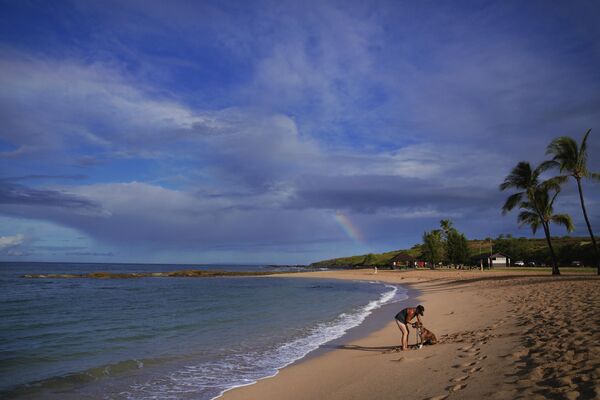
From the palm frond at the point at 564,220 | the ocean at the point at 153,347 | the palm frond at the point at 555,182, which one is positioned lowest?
the ocean at the point at 153,347

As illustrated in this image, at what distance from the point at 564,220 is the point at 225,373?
1266 inches

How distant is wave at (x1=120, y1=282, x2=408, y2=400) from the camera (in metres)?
7.95

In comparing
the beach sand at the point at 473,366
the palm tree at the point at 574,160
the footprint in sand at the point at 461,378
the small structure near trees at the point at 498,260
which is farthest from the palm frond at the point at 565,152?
the small structure near trees at the point at 498,260

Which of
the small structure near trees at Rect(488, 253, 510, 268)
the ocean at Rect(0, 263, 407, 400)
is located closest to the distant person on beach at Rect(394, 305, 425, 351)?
the ocean at Rect(0, 263, 407, 400)

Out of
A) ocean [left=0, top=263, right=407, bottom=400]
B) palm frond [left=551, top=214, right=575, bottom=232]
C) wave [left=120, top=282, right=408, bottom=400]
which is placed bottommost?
ocean [left=0, top=263, right=407, bottom=400]

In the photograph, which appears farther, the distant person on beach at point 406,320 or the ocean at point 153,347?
the distant person on beach at point 406,320

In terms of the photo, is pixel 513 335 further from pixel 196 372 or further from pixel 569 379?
pixel 196 372

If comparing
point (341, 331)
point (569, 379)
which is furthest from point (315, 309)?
point (569, 379)

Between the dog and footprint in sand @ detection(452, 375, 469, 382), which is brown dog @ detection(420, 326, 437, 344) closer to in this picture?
the dog

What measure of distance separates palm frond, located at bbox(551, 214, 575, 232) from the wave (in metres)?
26.8

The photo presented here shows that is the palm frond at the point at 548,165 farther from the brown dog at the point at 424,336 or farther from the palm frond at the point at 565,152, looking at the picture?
the brown dog at the point at 424,336

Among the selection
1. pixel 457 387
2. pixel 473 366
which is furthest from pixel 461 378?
pixel 473 366

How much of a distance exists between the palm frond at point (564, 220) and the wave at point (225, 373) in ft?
87.8

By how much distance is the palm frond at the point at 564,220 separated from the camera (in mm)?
30812
